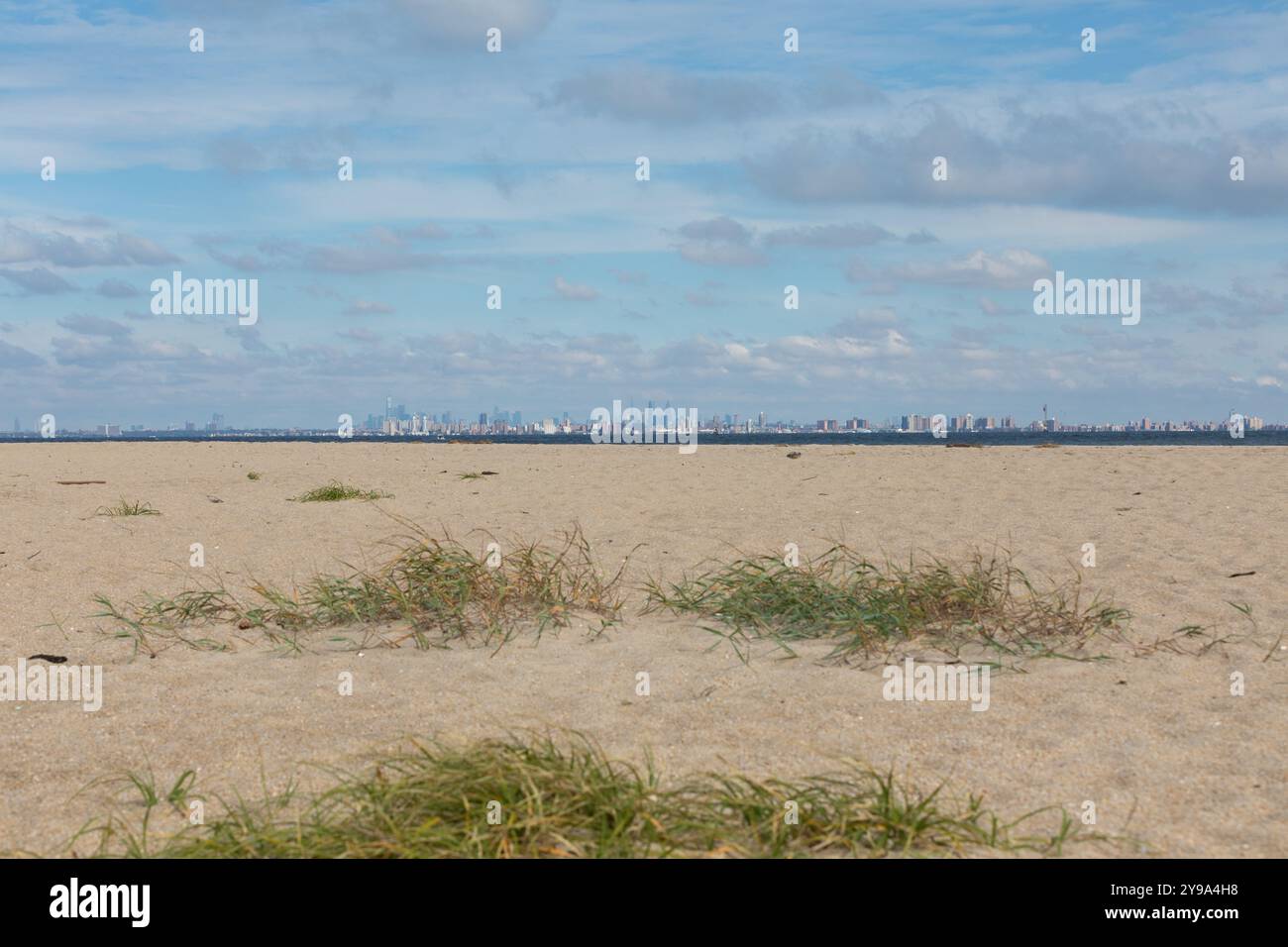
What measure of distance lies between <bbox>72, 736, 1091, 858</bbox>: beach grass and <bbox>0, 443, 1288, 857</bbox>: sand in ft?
0.89

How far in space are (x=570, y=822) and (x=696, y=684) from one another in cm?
165

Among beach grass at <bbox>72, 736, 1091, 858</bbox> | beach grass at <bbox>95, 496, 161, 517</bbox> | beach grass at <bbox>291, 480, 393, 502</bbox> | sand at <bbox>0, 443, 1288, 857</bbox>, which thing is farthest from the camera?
beach grass at <bbox>291, 480, 393, 502</bbox>

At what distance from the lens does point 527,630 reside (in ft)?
17.4

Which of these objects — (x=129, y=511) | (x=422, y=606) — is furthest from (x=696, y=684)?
(x=129, y=511)

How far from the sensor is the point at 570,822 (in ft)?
9.12

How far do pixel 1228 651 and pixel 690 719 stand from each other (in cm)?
281

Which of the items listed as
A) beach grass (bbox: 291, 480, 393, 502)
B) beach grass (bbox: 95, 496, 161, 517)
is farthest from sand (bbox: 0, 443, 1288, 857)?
beach grass (bbox: 291, 480, 393, 502)

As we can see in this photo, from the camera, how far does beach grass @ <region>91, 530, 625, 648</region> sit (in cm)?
530

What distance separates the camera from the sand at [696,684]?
3.39 m

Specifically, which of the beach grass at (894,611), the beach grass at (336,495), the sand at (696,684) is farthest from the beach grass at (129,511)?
the beach grass at (894,611)

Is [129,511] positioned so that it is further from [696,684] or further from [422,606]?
[696,684]

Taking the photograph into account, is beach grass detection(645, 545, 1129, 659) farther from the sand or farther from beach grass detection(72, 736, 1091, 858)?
beach grass detection(72, 736, 1091, 858)

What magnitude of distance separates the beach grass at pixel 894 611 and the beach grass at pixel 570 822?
1887mm
